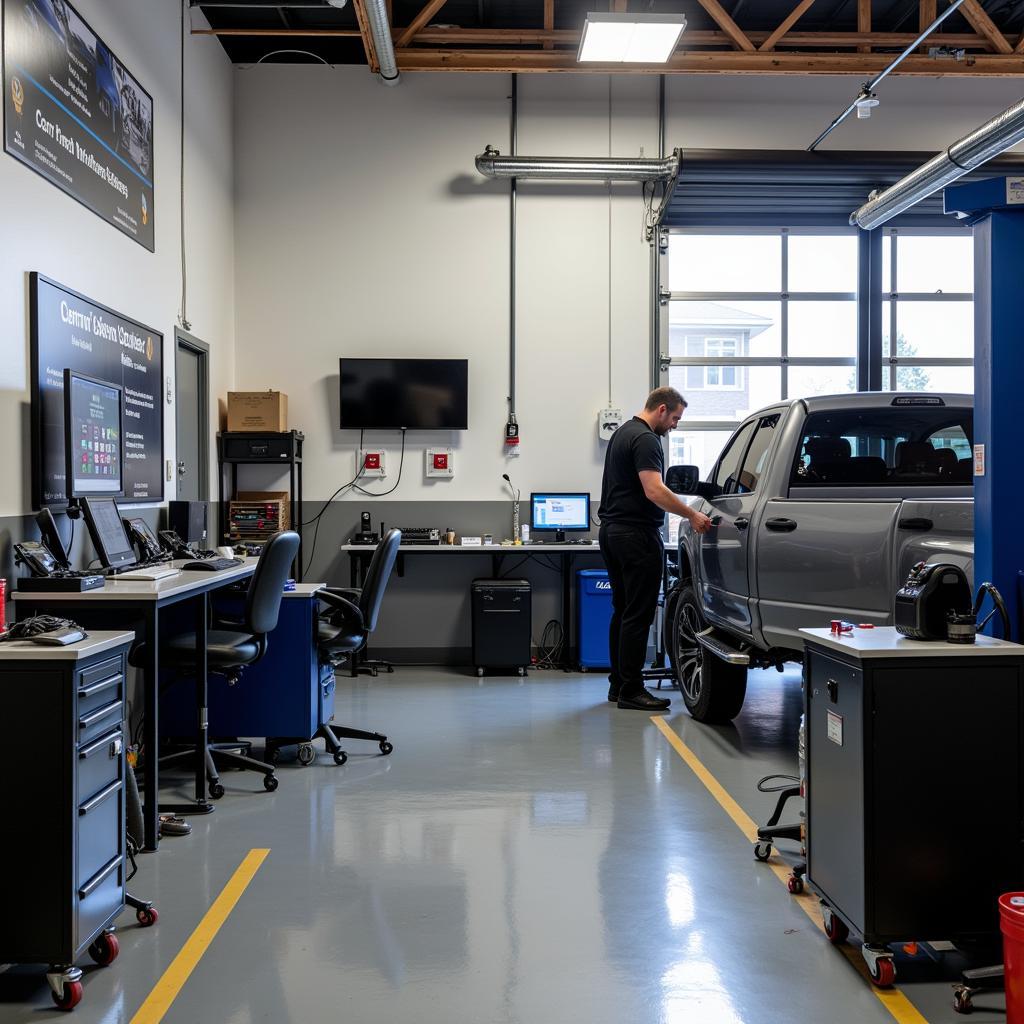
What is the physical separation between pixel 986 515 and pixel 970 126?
260 inches

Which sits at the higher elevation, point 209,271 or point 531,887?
point 209,271

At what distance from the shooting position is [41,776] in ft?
7.81

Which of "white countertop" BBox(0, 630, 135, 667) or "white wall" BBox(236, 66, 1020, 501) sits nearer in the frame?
"white countertop" BBox(0, 630, 135, 667)

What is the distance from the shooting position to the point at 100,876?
2.54 m

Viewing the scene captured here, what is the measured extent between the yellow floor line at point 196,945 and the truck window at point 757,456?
111 inches

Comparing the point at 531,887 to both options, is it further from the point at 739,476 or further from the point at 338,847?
the point at 739,476

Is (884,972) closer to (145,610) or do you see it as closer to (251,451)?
(145,610)

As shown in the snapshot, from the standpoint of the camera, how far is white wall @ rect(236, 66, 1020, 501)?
776cm

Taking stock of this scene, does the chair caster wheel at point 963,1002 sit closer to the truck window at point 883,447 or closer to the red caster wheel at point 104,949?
the red caster wheel at point 104,949

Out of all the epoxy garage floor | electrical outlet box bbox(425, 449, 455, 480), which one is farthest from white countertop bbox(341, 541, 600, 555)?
the epoxy garage floor

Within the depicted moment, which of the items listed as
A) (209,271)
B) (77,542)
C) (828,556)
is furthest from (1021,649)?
(209,271)

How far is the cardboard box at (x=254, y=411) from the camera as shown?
725 cm

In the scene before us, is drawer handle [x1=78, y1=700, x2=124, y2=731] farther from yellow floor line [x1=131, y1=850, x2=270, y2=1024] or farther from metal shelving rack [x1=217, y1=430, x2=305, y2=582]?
metal shelving rack [x1=217, y1=430, x2=305, y2=582]

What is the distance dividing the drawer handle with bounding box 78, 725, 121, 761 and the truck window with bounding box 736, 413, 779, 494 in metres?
3.04
